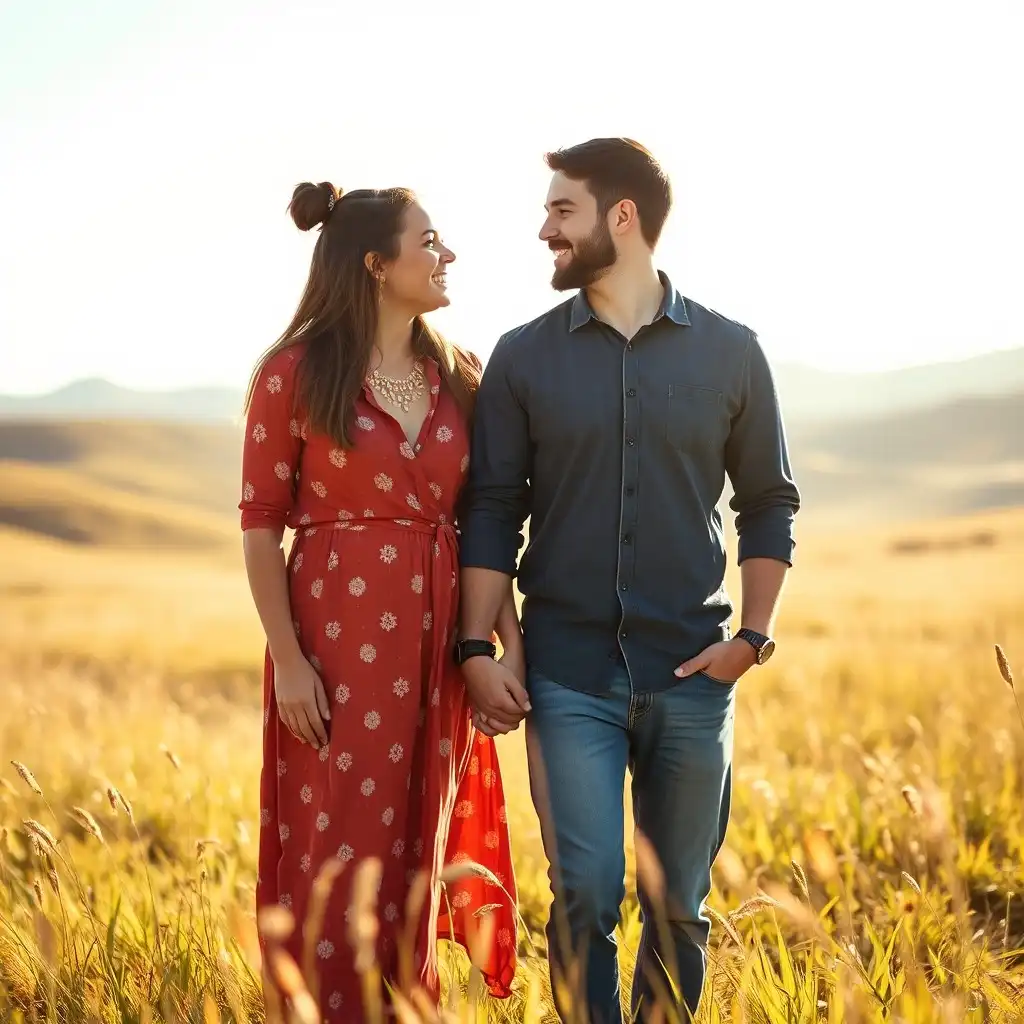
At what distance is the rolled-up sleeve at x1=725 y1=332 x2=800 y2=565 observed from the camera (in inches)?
143

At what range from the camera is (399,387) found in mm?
3613

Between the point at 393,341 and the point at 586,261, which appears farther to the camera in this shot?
the point at 393,341

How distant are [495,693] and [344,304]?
3.93ft

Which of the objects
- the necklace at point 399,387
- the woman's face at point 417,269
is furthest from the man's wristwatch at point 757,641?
the woman's face at point 417,269

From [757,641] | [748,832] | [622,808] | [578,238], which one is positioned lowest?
[748,832]

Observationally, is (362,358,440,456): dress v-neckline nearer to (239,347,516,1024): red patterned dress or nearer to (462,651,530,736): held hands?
(239,347,516,1024): red patterned dress

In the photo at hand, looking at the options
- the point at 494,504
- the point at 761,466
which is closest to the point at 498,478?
the point at 494,504

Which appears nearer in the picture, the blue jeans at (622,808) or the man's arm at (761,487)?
the blue jeans at (622,808)

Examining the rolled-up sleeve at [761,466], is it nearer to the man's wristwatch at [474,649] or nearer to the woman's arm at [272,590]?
the man's wristwatch at [474,649]

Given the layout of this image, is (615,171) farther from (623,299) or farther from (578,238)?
(623,299)

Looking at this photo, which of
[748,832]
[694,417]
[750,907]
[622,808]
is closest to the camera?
[750,907]

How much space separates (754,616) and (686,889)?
2.52 ft

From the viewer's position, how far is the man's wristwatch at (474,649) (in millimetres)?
3391

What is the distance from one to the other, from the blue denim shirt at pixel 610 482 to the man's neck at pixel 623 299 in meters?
0.04
